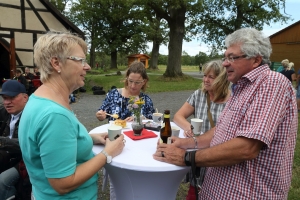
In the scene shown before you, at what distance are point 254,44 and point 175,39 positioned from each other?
16.2 m

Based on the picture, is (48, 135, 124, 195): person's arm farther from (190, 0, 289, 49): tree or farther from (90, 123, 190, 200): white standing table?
(190, 0, 289, 49): tree

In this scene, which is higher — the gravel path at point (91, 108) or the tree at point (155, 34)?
the tree at point (155, 34)

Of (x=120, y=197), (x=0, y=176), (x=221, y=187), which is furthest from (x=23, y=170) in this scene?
(x=221, y=187)

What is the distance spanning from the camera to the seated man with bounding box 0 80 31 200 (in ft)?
7.28

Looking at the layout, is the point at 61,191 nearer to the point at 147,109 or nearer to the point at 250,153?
the point at 250,153

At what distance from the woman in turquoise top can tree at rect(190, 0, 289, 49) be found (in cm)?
1661

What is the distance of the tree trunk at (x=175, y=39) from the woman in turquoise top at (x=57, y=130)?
16.3 meters

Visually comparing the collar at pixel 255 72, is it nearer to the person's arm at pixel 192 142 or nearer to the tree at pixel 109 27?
the person's arm at pixel 192 142

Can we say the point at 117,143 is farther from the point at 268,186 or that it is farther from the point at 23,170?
the point at 23,170

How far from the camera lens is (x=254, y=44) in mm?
1452

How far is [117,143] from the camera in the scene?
1.73 metres

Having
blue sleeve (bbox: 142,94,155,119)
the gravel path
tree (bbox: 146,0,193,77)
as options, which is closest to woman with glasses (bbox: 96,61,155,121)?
blue sleeve (bbox: 142,94,155,119)

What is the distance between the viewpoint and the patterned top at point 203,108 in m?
2.49

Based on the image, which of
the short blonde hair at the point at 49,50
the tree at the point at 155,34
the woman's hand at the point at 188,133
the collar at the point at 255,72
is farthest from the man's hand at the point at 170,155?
the tree at the point at 155,34
